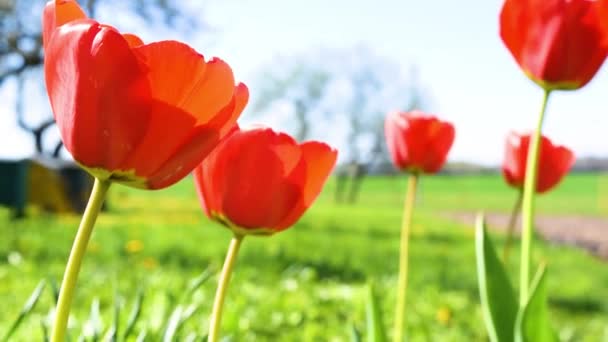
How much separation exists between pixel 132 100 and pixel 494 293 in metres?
0.60

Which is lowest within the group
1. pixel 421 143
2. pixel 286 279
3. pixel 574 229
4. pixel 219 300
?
pixel 574 229

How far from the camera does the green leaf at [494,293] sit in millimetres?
1027

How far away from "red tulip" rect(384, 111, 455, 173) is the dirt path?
34.5ft

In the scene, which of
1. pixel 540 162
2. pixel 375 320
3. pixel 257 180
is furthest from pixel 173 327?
pixel 540 162

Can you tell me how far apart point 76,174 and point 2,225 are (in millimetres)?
6070

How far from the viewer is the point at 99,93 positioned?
65 cm

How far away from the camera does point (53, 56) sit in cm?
66

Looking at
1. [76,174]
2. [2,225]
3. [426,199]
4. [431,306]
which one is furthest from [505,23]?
[426,199]

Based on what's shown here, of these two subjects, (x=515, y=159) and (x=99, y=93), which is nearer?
(x=99, y=93)

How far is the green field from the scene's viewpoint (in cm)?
307

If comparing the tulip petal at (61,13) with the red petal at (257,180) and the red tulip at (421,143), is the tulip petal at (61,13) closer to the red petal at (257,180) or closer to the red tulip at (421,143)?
the red petal at (257,180)

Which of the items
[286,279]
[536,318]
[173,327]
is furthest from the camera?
[286,279]

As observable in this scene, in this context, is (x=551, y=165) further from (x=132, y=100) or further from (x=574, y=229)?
(x=574, y=229)

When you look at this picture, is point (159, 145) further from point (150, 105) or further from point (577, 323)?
point (577, 323)
